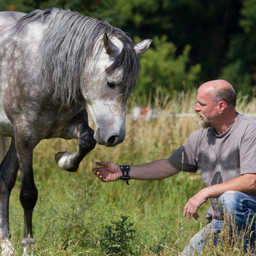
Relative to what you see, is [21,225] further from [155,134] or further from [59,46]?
[155,134]

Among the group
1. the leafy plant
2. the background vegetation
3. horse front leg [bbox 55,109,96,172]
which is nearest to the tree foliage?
the background vegetation

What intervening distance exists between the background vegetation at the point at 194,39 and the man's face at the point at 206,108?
14.2 metres

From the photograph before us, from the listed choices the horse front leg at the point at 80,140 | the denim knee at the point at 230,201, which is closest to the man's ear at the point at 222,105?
the denim knee at the point at 230,201

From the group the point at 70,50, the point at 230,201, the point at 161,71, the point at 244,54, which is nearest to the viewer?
the point at 230,201

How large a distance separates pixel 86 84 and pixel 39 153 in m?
3.43

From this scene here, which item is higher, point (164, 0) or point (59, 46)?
point (59, 46)

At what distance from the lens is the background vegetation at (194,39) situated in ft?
63.3

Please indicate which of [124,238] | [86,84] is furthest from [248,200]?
[86,84]

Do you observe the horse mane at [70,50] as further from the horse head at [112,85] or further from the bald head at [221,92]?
the bald head at [221,92]

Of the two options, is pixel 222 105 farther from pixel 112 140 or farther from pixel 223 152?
pixel 112 140

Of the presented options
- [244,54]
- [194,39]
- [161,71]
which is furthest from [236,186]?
[194,39]

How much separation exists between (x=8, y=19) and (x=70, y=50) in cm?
99

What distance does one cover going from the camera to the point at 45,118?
14.5 feet

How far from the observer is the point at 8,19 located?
16.0 ft
